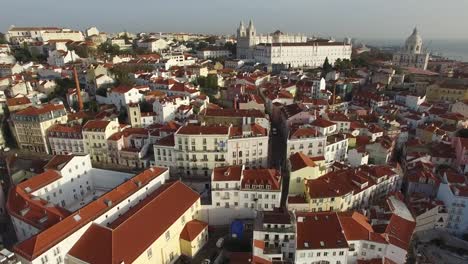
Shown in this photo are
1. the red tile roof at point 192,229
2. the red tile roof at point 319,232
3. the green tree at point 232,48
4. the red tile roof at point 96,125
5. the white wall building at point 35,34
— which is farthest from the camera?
the green tree at point 232,48

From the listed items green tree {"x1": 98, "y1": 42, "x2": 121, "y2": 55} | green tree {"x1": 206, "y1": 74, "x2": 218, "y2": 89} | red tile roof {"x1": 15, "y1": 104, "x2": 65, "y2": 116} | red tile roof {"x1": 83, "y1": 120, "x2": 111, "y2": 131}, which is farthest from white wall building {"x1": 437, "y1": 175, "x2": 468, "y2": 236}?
green tree {"x1": 98, "y1": 42, "x2": 121, "y2": 55}

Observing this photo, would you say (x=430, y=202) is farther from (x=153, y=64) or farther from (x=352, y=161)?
(x=153, y=64)

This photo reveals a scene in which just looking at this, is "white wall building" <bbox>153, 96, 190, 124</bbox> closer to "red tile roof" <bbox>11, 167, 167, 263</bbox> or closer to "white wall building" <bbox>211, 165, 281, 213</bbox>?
Answer: "red tile roof" <bbox>11, 167, 167, 263</bbox>

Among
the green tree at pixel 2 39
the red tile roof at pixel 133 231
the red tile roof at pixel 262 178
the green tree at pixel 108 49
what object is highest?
the green tree at pixel 2 39

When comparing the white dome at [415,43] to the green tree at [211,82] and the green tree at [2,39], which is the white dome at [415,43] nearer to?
the green tree at [211,82]

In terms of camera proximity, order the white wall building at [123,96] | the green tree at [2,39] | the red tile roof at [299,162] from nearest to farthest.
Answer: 1. the red tile roof at [299,162]
2. the white wall building at [123,96]
3. the green tree at [2,39]

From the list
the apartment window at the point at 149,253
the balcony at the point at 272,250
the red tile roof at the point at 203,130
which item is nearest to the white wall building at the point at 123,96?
the red tile roof at the point at 203,130
